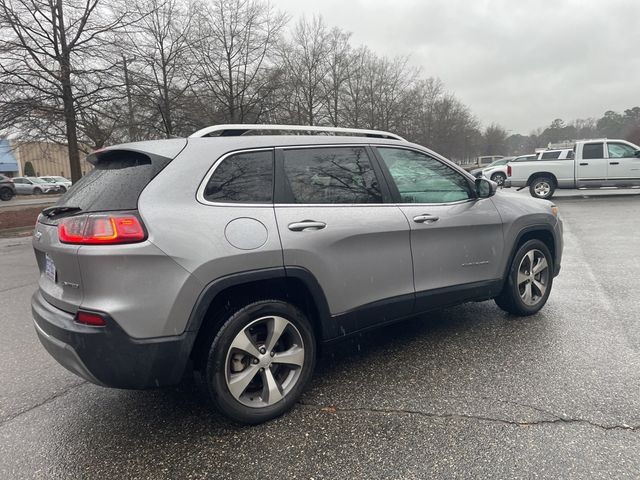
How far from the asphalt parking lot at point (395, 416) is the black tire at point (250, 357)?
0.10 meters

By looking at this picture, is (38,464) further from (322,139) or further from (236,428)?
(322,139)

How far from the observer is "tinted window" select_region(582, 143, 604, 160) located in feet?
52.0

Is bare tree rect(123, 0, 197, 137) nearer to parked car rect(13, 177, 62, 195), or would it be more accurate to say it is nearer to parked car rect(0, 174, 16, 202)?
parked car rect(0, 174, 16, 202)

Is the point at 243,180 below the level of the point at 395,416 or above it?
above

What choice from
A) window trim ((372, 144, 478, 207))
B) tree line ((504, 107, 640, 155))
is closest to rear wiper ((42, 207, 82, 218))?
window trim ((372, 144, 478, 207))

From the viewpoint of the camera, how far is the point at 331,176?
122 inches

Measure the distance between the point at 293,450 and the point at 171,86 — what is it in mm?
16877

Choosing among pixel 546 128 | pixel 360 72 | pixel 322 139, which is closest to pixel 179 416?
pixel 322 139

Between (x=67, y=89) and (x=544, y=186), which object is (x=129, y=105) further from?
(x=544, y=186)

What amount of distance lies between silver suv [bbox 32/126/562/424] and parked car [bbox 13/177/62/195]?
4109 centimetres

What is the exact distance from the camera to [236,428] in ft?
8.73

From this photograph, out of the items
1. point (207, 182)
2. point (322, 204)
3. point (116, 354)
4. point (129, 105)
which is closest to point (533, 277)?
point (322, 204)

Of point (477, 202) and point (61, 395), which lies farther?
point (477, 202)

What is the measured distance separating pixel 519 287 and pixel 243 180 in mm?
2874
